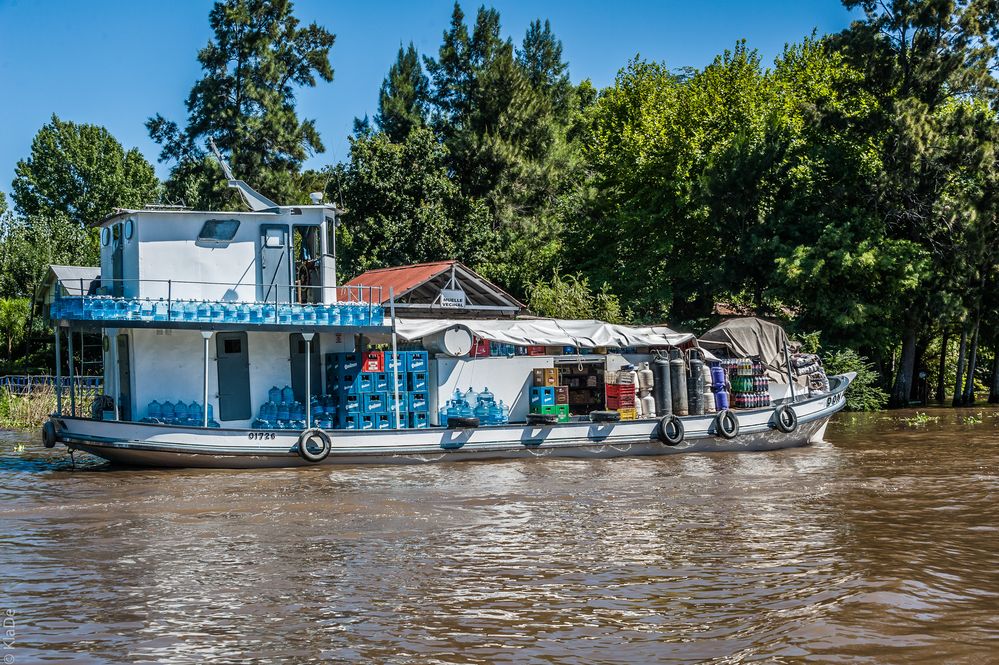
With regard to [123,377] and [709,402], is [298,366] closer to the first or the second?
[123,377]

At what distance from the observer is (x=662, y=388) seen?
71.8ft

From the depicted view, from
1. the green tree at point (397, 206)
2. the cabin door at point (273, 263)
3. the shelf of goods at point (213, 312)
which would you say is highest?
the green tree at point (397, 206)

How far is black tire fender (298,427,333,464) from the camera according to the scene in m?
18.4

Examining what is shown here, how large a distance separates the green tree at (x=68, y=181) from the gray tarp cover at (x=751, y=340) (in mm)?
39823

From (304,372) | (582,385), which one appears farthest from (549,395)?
(304,372)

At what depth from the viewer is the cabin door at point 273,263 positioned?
19.8m

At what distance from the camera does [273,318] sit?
61.4 ft

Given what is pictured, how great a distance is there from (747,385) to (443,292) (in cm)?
1257

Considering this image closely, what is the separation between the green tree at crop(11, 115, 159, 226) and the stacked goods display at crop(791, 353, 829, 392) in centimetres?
4065

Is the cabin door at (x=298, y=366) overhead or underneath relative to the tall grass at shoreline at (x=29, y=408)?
overhead

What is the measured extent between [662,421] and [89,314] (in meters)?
12.1

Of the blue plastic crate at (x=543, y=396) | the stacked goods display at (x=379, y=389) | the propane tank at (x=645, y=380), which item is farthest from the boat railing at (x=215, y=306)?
the propane tank at (x=645, y=380)

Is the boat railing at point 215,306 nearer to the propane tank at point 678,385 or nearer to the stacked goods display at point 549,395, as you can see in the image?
the stacked goods display at point 549,395

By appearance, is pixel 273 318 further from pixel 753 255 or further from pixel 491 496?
pixel 753 255
